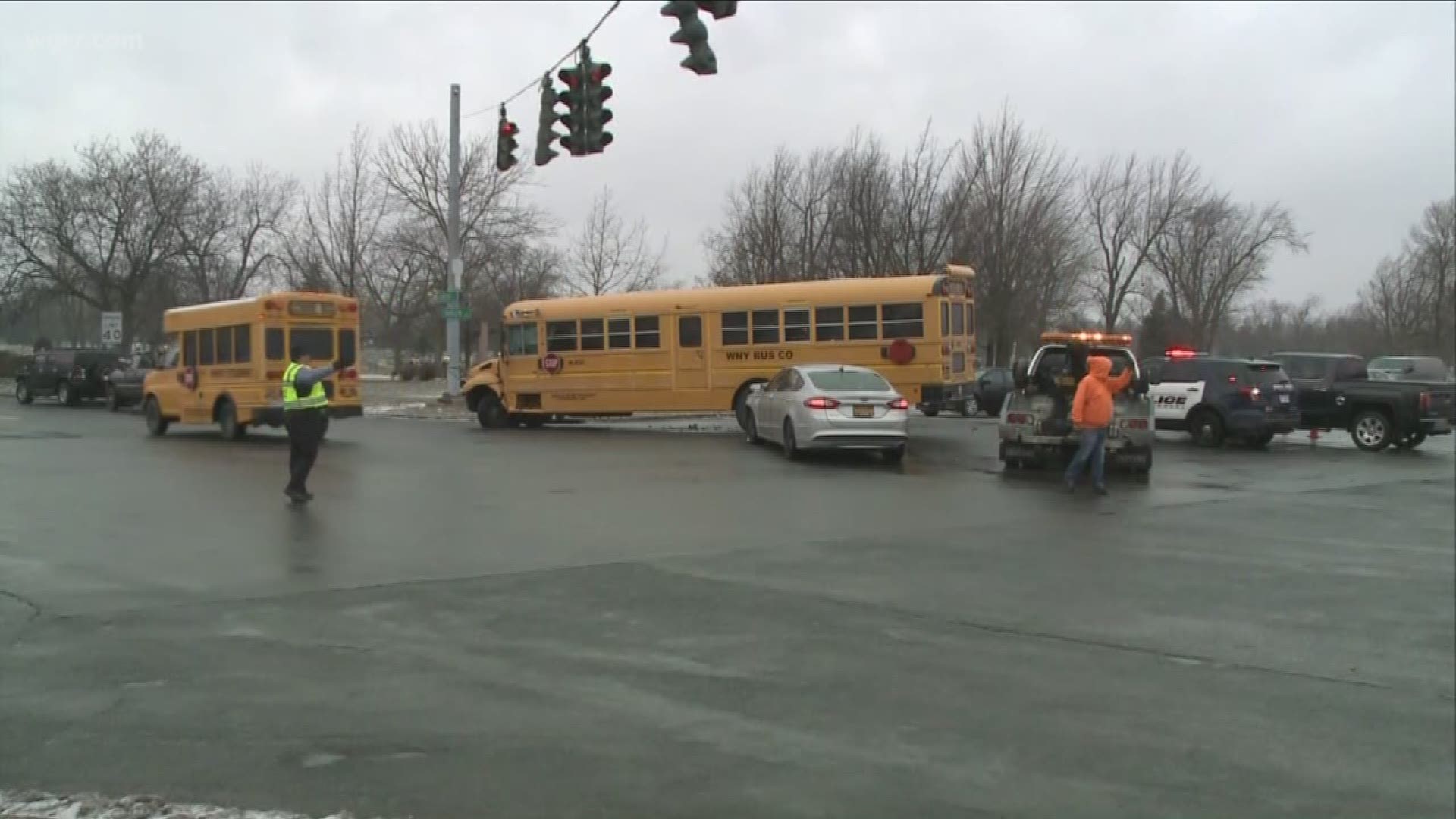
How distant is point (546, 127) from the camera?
648 inches

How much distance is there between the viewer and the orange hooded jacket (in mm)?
14742

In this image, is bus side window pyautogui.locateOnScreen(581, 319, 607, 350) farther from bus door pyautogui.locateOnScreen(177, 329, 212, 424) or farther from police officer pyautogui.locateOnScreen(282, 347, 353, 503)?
police officer pyautogui.locateOnScreen(282, 347, 353, 503)

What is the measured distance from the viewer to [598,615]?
25.5 feet

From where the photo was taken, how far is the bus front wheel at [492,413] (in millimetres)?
26609

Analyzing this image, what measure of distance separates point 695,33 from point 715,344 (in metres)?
14.0

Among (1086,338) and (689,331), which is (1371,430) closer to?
(1086,338)

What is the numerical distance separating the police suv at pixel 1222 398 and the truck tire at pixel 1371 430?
1.08 meters

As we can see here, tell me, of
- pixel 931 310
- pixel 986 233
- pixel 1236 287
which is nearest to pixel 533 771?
pixel 931 310

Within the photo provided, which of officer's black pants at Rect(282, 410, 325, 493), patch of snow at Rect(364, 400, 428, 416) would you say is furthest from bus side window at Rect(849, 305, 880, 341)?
patch of snow at Rect(364, 400, 428, 416)

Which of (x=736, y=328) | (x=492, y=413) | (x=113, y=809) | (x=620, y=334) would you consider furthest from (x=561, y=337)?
Answer: (x=113, y=809)

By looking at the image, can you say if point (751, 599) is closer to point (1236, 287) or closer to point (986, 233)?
point (986, 233)

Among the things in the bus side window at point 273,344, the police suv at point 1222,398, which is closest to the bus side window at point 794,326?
the police suv at point 1222,398

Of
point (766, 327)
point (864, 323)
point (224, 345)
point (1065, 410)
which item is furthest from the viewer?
point (766, 327)

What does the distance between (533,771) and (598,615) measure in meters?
2.91
